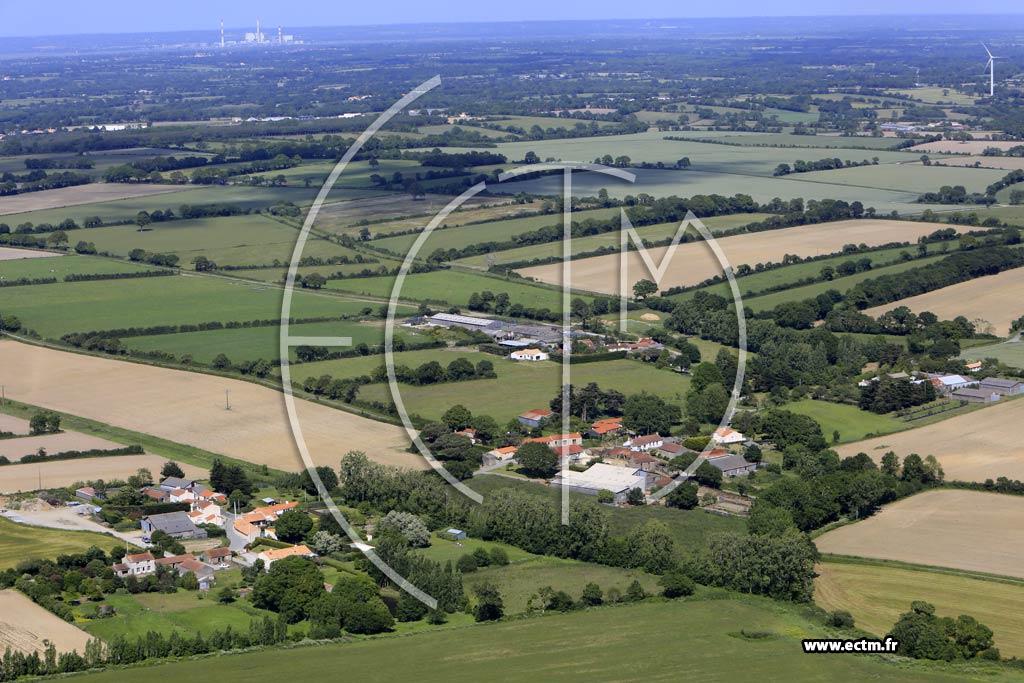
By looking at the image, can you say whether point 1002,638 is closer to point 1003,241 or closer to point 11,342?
point 11,342

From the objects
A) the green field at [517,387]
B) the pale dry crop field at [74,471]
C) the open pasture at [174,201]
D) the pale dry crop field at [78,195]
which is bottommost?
the pale dry crop field at [74,471]

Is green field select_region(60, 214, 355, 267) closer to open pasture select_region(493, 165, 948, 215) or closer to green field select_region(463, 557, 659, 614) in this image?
open pasture select_region(493, 165, 948, 215)

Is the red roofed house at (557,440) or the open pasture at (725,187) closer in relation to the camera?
the red roofed house at (557,440)

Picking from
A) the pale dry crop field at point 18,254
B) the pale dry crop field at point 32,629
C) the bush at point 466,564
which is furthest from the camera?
the pale dry crop field at point 18,254

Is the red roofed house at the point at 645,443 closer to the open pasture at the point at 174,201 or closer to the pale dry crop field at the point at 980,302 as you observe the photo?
the pale dry crop field at the point at 980,302

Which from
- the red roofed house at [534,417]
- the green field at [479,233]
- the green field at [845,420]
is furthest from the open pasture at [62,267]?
the green field at [845,420]

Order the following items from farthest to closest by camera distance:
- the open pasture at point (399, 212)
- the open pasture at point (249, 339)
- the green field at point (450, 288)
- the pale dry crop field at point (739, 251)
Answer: the open pasture at point (399, 212) → the pale dry crop field at point (739, 251) → the green field at point (450, 288) → the open pasture at point (249, 339)

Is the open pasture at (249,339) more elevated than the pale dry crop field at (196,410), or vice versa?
the open pasture at (249,339)
